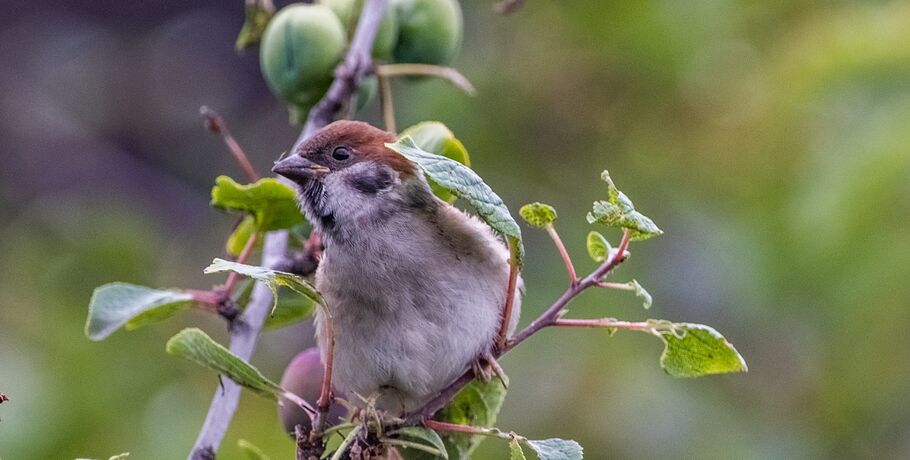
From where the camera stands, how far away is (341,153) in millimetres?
3084

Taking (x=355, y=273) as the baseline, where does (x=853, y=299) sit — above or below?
below

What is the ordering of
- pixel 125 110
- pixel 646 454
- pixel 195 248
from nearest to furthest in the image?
pixel 646 454
pixel 195 248
pixel 125 110

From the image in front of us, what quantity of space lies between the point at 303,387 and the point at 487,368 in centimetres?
45

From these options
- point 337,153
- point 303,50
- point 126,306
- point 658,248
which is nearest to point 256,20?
point 303,50

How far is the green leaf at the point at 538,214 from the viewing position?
231 centimetres

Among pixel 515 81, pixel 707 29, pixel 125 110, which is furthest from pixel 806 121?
pixel 125 110

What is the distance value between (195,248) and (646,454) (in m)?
2.93

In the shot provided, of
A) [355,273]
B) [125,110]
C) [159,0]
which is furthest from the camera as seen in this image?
[159,0]

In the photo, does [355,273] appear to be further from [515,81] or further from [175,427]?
[515,81]

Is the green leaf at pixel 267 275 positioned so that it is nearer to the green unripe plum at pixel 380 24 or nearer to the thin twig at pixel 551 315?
the thin twig at pixel 551 315

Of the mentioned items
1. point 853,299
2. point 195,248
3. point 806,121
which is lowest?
point 195,248

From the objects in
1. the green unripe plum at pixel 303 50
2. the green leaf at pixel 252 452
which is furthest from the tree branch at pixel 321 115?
the green leaf at pixel 252 452

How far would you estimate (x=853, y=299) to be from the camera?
179 inches

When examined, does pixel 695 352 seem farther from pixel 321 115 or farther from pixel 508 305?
pixel 321 115
